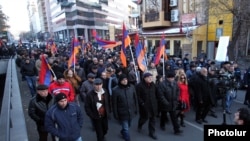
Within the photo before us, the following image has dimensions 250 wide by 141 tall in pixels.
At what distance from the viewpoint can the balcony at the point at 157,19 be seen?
2542cm

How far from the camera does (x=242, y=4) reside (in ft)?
48.5

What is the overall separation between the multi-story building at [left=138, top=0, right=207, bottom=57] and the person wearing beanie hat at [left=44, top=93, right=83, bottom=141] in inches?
652

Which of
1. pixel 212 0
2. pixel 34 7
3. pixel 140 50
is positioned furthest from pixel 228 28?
pixel 34 7

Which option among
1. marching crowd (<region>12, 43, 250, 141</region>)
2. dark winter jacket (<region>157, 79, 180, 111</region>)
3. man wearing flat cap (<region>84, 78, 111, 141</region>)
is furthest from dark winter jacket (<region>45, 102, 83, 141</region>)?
dark winter jacket (<region>157, 79, 180, 111</region>)

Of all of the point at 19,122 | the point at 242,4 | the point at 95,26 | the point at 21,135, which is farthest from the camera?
the point at 95,26

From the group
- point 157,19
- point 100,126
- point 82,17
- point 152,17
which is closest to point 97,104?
point 100,126

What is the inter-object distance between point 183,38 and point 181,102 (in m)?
16.4

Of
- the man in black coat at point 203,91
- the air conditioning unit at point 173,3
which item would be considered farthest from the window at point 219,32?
the man in black coat at point 203,91

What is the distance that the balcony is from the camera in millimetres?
25422

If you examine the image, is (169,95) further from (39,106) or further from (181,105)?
(39,106)

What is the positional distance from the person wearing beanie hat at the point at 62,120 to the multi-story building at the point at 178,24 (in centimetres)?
1656

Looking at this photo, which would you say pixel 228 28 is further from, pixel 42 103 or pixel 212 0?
pixel 42 103

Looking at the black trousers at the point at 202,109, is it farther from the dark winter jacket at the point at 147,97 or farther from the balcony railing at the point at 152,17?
the balcony railing at the point at 152,17

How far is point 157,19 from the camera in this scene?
26094 millimetres
